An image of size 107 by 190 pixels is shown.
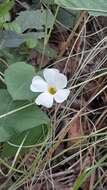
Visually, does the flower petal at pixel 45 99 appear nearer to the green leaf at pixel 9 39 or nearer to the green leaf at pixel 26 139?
the green leaf at pixel 26 139

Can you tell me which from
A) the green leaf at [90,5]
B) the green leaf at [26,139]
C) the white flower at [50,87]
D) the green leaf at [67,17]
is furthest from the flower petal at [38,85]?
the green leaf at [67,17]

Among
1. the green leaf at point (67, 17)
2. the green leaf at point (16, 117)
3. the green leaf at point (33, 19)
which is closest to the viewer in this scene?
the green leaf at point (16, 117)

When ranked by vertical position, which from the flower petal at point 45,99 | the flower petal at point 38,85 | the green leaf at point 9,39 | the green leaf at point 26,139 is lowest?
the green leaf at point 26,139

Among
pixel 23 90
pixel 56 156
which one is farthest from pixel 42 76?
pixel 56 156

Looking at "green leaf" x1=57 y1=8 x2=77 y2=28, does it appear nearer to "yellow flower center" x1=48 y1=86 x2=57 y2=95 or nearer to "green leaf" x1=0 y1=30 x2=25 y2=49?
"green leaf" x1=0 y1=30 x2=25 y2=49

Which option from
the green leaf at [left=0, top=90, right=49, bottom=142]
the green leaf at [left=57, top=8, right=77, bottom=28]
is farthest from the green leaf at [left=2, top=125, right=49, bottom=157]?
the green leaf at [left=57, top=8, right=77, bottom=28]

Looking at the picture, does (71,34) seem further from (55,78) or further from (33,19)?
(55,78)
